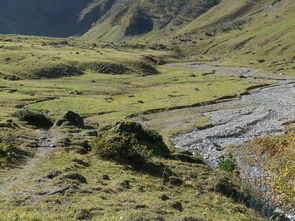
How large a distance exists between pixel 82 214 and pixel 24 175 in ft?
36.2

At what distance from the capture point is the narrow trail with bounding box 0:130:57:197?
20672mm

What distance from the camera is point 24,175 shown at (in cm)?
2538

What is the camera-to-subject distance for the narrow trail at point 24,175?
67.8 ft

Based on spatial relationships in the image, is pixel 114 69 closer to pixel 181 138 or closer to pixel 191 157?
pixel 181 138

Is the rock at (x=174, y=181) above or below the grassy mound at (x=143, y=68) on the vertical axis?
below

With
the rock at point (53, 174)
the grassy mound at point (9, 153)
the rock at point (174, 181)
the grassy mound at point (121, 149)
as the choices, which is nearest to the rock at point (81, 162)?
Result: the grassy mound at point (121, 149)

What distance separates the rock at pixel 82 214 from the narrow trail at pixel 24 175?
204 inches

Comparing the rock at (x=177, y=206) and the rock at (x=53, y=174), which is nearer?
the rock at (x=177, y=206)

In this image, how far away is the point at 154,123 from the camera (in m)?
64.0

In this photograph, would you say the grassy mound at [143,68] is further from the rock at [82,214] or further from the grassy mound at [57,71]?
the rock at [82,214]

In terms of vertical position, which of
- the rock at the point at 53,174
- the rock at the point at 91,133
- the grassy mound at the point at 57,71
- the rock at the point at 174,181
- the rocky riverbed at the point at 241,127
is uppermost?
the grassy mound at the point at 57,71

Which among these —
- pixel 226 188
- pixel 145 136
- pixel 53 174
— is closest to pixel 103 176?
pixel 53 174

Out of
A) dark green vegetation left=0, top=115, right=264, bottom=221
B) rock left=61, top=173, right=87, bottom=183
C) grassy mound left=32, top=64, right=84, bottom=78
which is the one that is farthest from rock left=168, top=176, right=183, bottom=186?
grassy mound left=32, top=64, right=84, bottom=78

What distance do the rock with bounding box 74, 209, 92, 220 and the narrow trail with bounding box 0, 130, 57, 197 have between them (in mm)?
5182
